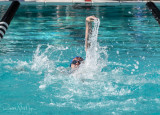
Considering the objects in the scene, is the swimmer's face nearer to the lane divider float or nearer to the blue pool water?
the blue pool water

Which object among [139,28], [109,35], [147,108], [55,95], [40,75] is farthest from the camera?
[139,28]

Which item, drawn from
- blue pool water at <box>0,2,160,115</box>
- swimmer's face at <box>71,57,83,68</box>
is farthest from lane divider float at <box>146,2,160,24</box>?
swimmer's face at <box>71,57,83,68</box>

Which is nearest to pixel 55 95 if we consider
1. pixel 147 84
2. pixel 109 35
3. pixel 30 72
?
pixel 30 72

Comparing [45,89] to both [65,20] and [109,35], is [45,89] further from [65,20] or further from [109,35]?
[65,20]

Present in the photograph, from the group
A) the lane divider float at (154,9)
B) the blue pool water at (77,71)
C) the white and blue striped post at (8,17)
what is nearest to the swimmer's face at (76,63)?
the blue pool water at (77,71)

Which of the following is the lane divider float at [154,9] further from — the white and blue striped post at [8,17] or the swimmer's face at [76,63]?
the swimmer's face at [76,63]

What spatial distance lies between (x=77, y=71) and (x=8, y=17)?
6.93m

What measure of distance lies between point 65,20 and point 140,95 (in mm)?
7018

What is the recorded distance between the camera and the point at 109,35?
10438 millimetres

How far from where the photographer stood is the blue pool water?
5.63 m

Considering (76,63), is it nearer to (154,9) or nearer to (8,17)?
(8,17)

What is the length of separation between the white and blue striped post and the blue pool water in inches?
8.4

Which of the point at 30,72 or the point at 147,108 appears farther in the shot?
the point at 30,72

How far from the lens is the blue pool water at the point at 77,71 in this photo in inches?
222
